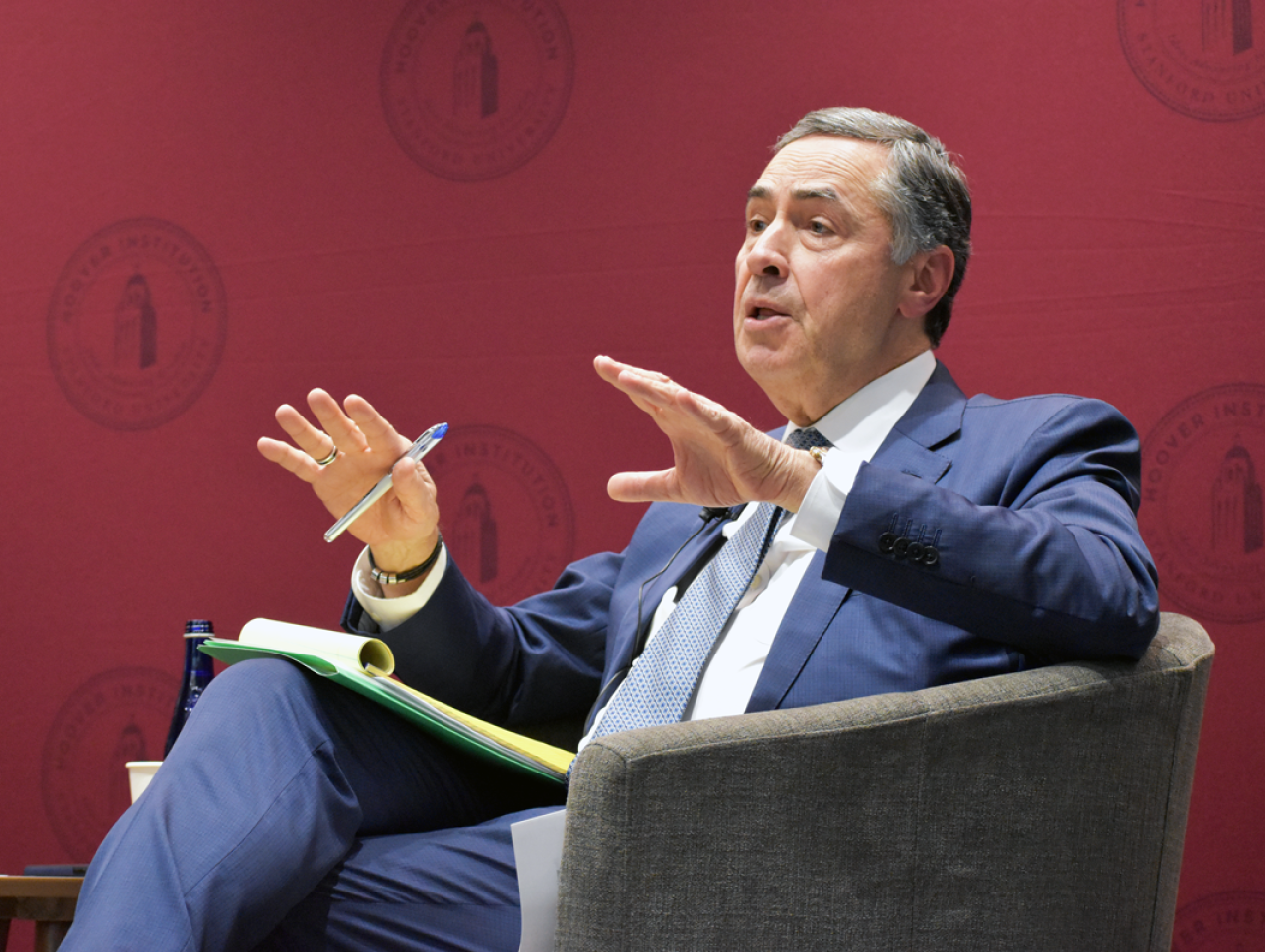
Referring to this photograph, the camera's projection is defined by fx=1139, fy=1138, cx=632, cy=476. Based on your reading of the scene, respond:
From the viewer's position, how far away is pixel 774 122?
204 centimetres

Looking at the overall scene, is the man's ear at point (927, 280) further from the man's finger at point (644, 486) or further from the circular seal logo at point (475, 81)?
the circular seal logo at point (475, 81)

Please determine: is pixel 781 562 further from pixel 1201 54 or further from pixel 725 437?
pixel 1201 54

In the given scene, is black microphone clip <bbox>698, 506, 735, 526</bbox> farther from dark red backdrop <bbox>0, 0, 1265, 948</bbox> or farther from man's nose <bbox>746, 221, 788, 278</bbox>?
dark red backdrop <bbox>0, 0, 1265, 948</bbox>

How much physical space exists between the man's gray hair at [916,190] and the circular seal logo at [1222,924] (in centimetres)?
98

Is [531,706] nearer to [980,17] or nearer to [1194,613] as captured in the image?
[1194,613]

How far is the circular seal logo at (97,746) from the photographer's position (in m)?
2.21

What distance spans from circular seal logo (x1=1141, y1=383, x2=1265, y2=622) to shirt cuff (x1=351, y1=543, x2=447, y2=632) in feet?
3.73

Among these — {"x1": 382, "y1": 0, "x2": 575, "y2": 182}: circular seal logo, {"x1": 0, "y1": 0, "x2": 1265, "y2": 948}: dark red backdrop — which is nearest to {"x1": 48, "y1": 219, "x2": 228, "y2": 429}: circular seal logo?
{"x1": 0, "y1": 0, "x2": 1265, "y2": 948}: dark red backdrop

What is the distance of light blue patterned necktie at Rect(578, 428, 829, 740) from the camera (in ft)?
4.29

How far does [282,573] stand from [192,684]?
0.57m

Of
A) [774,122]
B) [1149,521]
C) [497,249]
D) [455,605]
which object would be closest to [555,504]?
[497,249]

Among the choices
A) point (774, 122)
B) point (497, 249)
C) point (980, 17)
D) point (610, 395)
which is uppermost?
point (980, 17)

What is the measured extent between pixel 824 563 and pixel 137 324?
1.73 metres

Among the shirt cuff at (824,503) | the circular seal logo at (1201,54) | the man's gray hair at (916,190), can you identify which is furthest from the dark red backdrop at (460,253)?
the shirt cuff at (824,503)
